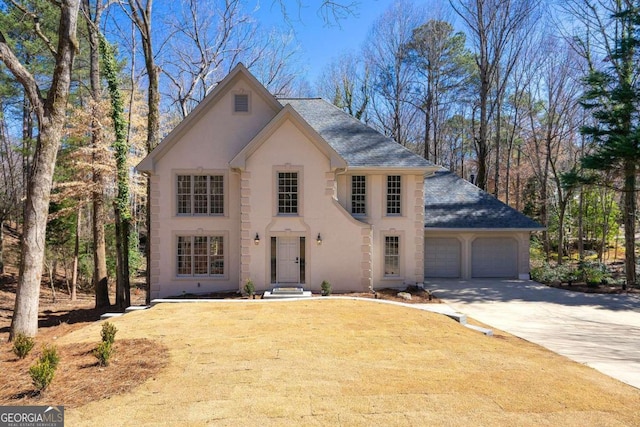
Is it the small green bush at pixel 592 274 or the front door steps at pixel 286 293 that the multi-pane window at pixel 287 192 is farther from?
the small green bush at pixel 592 274

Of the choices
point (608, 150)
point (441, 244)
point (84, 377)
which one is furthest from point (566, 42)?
point (84, 377)

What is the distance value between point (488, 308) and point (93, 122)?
60.3ft

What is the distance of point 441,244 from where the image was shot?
1755 cm

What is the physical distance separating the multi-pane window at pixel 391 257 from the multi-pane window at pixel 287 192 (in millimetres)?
4440

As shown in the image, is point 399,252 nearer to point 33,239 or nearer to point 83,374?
point 83,374

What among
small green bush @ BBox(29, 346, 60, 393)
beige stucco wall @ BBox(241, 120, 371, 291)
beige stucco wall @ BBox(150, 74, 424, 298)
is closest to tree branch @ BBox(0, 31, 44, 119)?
beige stucco wall @ BBox(150, 74, 424, 298)

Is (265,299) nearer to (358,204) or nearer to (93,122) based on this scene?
(358,204)

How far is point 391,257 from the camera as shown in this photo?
600 inches

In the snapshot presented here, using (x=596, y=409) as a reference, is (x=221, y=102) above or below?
above

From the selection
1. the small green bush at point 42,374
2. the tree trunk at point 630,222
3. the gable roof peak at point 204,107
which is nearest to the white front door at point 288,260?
the gable roof peak at point 204,107

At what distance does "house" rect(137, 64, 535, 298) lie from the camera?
1355 centimetres

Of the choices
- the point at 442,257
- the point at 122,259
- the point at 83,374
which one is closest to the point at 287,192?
the point at 442,257

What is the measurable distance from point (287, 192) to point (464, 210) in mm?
9725

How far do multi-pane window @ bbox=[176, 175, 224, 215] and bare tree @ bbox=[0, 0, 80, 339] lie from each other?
198 inches
